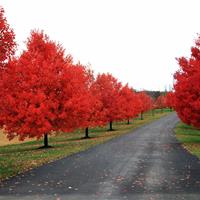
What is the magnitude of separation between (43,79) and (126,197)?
2001 centimetres

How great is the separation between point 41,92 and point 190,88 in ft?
36.5

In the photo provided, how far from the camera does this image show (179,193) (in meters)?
12.7

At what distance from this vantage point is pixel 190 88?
32344mm

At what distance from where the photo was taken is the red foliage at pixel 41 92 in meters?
30.3

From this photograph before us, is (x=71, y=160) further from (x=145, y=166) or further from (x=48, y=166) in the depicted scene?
(x=145, y=166)

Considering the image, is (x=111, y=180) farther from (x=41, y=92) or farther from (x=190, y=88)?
(x=190, y=88)

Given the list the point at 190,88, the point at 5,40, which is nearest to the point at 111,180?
the point at 5,40

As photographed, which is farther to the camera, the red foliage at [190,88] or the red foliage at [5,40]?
the red foliage at [190,88]

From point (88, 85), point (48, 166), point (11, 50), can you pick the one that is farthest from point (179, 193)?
point (88, 85)

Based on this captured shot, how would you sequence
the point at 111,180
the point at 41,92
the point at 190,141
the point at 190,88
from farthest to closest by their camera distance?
the point at 190,141, the point at 190,88, the point at 41,92, the point at 111,180

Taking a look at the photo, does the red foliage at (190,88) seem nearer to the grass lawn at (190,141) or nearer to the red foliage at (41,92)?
the grass lawn at (190,141)

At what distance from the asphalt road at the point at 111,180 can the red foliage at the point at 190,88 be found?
954 centimetres

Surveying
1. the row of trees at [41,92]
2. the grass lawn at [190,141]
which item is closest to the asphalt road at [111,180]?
the grass lawn at [190,141]

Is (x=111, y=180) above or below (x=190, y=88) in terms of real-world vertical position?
below
